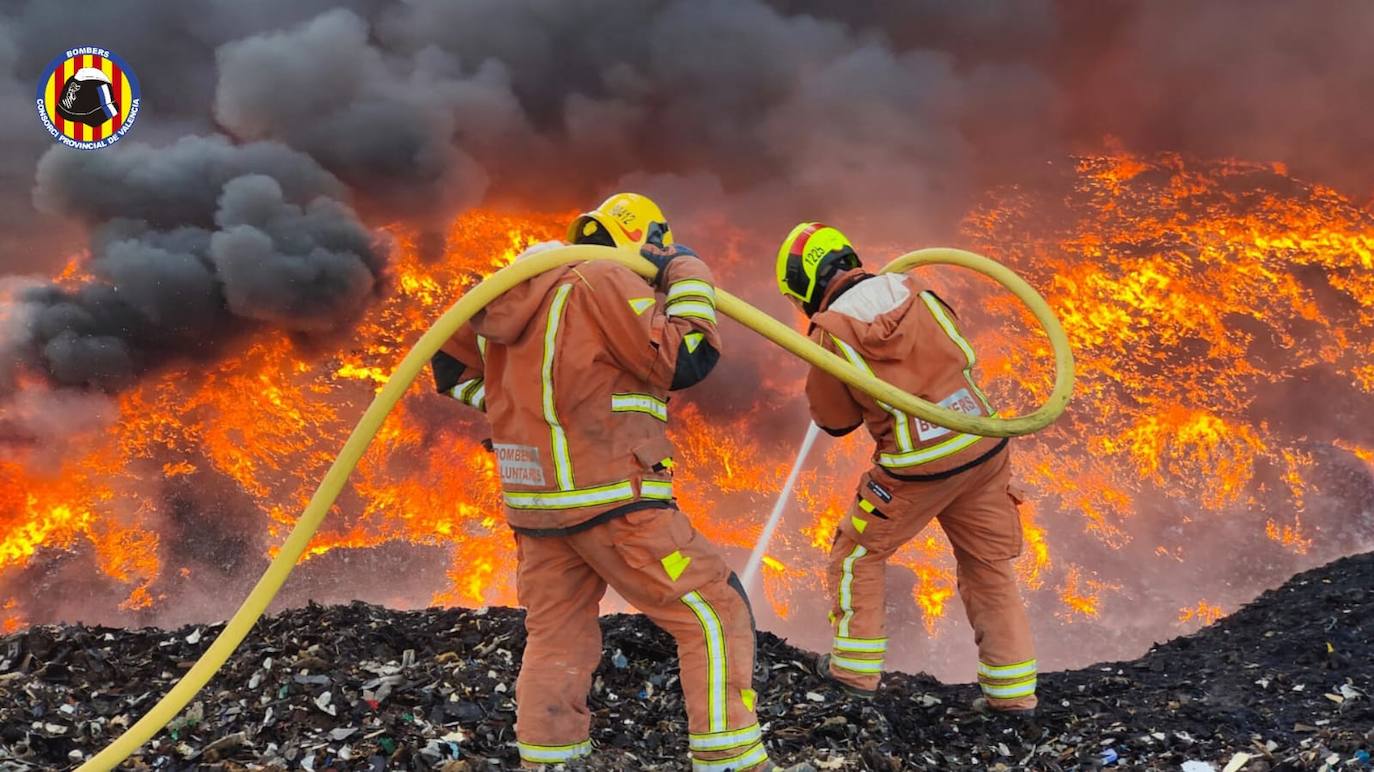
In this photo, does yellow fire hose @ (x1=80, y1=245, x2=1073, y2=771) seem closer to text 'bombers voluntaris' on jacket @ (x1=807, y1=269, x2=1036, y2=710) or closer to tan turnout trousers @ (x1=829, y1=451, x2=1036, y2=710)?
text 'bombers voluntaris' on jacket @ (x1=807, y1=269, x2=1036, y2=710)

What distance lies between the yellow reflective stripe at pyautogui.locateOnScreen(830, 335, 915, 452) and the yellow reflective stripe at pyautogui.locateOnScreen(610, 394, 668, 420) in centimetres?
154

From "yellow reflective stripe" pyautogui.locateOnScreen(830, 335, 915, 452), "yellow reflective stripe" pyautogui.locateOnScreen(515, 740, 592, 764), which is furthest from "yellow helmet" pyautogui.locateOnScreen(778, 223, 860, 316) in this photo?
"yellow reflective stripe" pyautogui.locateOnScreen(515, 740, 592, 764)

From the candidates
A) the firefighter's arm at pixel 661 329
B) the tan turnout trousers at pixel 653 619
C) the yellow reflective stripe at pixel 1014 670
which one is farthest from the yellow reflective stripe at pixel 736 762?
the yellow reflective stripe at pixel 1014 670

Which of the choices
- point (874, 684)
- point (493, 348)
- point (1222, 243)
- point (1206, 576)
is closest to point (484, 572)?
point (874, 684)

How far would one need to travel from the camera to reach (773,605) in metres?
17.0

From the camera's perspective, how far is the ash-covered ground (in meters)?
4.70

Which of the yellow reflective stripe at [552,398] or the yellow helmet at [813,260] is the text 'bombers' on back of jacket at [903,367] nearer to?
the yellow helmet at [813,260]

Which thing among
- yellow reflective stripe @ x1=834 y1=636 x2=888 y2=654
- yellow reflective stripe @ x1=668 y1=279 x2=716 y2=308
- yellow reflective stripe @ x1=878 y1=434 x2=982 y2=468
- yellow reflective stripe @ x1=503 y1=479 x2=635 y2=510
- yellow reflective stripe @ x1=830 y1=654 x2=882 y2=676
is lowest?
yellow reflective stripe @ x1=830 y1=654 x2=882 y2=676

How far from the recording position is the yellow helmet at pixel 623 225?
4.49m

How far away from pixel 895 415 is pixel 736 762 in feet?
7.33

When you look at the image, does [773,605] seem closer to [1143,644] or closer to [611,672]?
[1143,644]

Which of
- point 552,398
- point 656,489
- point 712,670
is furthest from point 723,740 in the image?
point 552,398

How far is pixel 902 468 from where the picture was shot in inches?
216

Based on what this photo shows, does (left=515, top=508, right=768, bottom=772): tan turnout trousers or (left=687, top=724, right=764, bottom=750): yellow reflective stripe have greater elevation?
(left=515, top=508, right=768, bottom=772): tan turnout trousers
